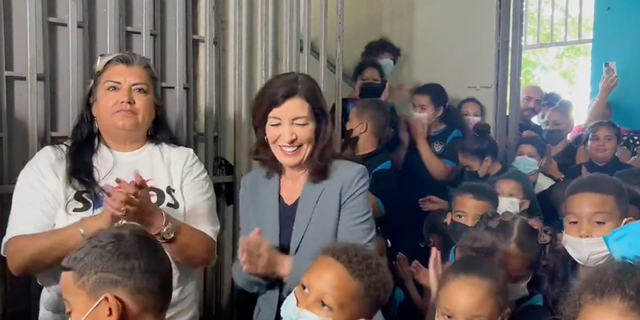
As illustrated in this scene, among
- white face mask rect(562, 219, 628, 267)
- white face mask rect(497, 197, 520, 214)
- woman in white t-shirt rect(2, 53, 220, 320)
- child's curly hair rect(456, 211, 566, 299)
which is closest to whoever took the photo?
woman in white t-shirt rect(2, 53, 220, 320)

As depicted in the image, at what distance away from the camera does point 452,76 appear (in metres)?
2.49

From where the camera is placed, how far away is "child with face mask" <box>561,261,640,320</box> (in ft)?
3.31

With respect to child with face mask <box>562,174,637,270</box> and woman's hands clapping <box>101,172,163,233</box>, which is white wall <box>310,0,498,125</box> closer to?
child with face mask <box>562,174,637,270</box>

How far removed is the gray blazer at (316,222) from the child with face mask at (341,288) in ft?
0.19

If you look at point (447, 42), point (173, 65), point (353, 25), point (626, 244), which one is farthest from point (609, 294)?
point (353, 25)

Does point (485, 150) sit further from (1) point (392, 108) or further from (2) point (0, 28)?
(2) point (0, 28)

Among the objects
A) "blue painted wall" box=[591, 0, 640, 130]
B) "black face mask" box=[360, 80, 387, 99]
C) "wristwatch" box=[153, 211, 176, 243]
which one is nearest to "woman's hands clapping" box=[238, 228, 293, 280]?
"wristwatch" box=[153, 211, 176, 243]

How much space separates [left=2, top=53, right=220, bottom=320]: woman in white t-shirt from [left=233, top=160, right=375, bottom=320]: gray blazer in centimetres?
16

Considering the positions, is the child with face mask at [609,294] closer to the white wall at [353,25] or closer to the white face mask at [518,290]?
the white face mask at [518,290]

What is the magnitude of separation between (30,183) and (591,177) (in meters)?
1.74

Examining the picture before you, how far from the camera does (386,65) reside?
2545mm

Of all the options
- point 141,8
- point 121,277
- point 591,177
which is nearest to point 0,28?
point 141,8

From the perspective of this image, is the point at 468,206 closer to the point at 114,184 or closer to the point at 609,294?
the point at 609,294

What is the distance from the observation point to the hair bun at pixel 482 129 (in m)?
2.34
